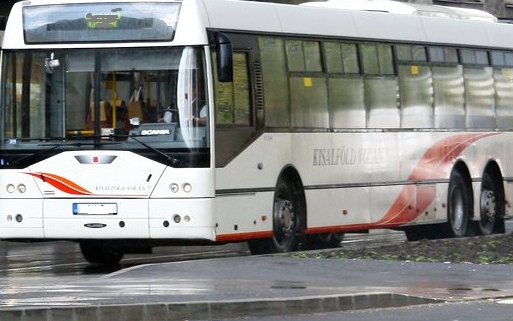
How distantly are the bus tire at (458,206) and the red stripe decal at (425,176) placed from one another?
12.8 inches

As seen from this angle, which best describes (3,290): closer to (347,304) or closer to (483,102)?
(347,304)

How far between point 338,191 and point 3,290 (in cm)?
777

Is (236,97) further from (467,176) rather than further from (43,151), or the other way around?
(467,176)

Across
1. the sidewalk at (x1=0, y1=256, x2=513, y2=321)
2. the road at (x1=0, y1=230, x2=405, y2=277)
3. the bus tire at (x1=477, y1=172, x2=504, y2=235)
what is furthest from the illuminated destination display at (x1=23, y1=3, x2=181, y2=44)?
the bus tire at (x1=477, y1=172, x2=504, y2=235)

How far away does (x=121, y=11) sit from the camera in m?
19.3

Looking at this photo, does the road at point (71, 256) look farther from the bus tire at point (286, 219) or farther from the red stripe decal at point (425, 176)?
the bus tire at point (286, 219)

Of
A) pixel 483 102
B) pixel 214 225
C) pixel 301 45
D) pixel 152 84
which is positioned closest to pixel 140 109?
pixel 152 84

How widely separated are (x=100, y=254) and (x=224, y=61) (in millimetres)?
3237

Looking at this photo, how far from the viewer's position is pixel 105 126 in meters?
19.1

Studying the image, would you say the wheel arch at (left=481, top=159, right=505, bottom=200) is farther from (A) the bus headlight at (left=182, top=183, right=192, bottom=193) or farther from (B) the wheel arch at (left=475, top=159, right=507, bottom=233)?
Result: (A) the bus headlight at (left=182, top=183, right=192, bottom=193)

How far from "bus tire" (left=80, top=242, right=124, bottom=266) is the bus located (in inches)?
0.9

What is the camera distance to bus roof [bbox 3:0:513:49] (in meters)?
19.3

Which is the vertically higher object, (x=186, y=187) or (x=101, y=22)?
(x=101, y=22)

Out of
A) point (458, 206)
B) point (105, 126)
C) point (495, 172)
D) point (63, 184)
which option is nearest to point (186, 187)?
point (105, 126)
